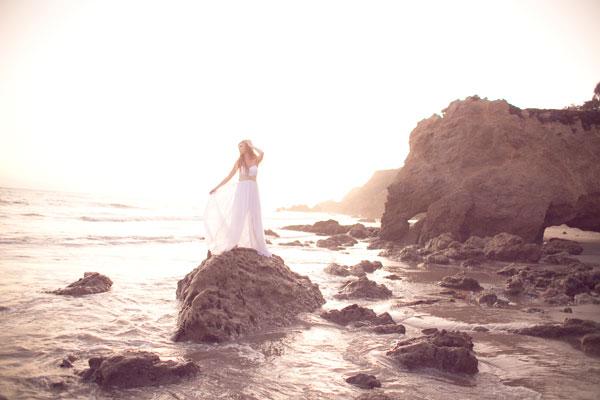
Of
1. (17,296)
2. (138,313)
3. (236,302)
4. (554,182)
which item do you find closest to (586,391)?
(236,302)

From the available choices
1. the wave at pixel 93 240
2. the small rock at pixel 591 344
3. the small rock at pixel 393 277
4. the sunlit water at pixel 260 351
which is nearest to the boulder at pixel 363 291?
the sunlit water at pixel 260 351

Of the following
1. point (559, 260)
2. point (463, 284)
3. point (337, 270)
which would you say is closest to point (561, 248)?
point (559, 260)

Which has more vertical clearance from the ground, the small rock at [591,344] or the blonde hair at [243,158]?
the blonde hair at [243,158]

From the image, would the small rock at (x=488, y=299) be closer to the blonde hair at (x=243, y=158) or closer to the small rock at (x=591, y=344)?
the small rock at (x=591, y=344)

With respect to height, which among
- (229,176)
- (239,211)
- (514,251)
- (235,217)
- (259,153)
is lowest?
(514,251)

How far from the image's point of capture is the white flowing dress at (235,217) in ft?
31.5

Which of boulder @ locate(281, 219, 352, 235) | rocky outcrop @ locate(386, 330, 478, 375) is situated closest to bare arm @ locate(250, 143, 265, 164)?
rocky outcrop @ locate(386, 330, 478, 375)

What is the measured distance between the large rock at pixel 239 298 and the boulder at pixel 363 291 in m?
1.32

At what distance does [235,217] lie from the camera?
9.59 m

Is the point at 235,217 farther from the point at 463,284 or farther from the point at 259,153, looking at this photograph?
the point at 463,284

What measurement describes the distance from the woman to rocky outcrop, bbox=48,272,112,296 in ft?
10.5

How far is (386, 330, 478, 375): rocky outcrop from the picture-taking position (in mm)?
5980

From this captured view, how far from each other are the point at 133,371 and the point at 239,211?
4761 mm

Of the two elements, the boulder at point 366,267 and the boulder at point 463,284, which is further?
the boulder at point 366,267
